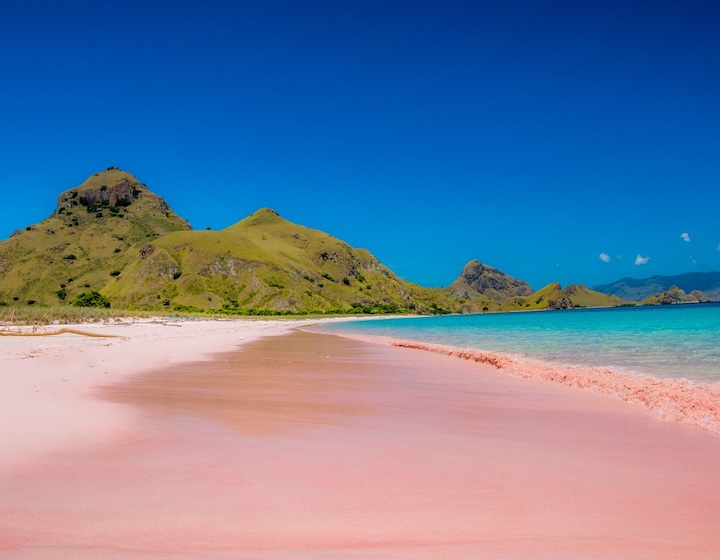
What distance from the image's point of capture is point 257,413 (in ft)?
26.1

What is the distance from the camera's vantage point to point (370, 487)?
4453 millimetres

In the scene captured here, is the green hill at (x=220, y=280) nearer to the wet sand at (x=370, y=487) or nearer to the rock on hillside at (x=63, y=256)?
the rock on hillside at (x=63, y=256)

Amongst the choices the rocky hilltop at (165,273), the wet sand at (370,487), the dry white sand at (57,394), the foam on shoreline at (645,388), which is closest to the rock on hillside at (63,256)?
the rocky hilltop at (165,273)

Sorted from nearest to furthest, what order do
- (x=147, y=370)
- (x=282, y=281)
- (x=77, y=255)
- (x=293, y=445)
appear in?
1. (x=293, y=445)
2. (x=147, y=370)
3. (x=282, y=281)
4. (x=77, y=255)

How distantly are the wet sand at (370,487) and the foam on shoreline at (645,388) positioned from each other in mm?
475

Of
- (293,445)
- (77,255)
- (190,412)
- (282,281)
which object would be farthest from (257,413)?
(77,255)

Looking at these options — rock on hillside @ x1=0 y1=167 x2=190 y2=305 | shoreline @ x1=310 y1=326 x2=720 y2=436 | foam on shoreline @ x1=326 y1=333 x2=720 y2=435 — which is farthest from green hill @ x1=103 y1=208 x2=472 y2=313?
foam on shoreline @ x1=326 y1=333 x2=720 y2=435

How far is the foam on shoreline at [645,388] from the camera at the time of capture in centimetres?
783

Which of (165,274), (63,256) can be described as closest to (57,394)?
(165,274)

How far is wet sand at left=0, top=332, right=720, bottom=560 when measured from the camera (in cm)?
340

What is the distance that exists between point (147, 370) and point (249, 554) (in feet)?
39.0

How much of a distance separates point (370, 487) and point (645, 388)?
8.15 meters

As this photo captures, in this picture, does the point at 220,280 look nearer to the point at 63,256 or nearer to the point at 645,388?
the point at 63,256

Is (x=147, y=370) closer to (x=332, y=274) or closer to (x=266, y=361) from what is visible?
(x=266, y=361)
